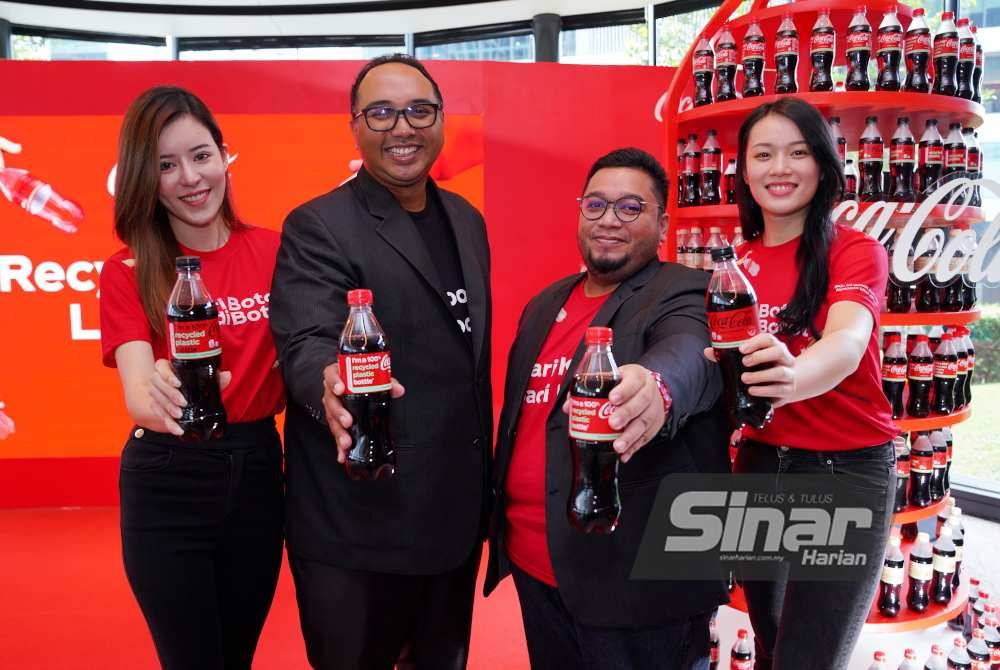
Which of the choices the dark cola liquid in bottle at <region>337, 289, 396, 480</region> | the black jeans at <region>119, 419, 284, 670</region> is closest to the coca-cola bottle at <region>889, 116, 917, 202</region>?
the dark cola liquid in bottle at <region>337, 289, 396, 480</region>

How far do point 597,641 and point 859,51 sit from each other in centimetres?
221

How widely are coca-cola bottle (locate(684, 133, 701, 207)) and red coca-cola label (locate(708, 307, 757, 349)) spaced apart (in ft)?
5.62

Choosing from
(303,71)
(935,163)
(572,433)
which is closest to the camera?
(572,433)

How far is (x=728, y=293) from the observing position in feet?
5.03

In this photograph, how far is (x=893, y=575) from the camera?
290cm

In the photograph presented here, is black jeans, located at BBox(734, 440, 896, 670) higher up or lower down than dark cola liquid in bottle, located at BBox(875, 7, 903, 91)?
lower down

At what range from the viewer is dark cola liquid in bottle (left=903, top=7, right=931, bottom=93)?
2.75 m

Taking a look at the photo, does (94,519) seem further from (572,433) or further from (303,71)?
(572,433)

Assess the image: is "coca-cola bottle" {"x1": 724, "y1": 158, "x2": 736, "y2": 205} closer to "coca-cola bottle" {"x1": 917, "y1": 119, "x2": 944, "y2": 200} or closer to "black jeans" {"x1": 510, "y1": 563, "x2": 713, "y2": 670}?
"coca-cola bottle" {"x1": 917, "y1": 119, "x2": 944, "y2": 200}

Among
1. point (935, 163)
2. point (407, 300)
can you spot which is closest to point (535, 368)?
point (407, 300)

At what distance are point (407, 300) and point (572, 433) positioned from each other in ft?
1.82

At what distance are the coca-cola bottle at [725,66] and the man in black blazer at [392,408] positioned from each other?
1542 mm

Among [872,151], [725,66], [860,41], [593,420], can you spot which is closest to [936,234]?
[872,151]

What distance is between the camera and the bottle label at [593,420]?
1.36m
